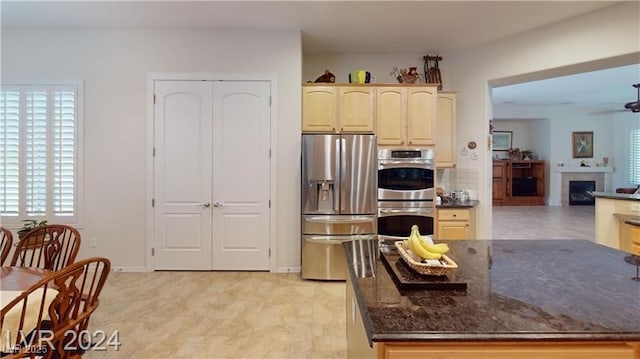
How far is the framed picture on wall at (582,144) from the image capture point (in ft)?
34.8

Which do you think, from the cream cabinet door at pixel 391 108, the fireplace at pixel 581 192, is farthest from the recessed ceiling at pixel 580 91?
the cream cabinet door at pixel 391 108

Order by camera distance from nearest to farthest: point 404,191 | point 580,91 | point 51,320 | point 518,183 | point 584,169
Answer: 1. point 51,320
2. point 404,191
3. point 580,91
4. point 584,169
5. point 518,183

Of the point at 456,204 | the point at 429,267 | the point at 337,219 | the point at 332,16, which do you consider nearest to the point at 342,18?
the point at 332,16

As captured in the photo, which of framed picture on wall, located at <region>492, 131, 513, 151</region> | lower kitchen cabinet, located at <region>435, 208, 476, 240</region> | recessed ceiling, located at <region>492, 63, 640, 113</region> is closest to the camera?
lower kitchen cabinet, located at <region>435, 208, 476, 240</region>

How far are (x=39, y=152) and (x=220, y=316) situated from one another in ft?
10.4

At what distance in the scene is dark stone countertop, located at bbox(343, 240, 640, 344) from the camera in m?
1.05

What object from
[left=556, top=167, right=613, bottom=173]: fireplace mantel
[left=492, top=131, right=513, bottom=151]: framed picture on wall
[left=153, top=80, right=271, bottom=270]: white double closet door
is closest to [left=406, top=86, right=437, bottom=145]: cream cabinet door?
[left=153, top=80, right=271, bottom=270]: white double closet door

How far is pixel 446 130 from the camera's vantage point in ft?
15.6

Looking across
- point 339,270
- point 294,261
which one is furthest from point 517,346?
point 294,261

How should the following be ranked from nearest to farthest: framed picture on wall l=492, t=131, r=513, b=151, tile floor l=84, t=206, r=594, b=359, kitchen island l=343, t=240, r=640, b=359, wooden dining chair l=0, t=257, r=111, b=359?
kitchen island l=343, t=240, r=640, b=359 → wooden dining chair l=0, t=257, r=111, b=359 → tile floor l=84, t=206, r=594, b=359 → framed picture on wall l=492, t=131, r=513, b=151

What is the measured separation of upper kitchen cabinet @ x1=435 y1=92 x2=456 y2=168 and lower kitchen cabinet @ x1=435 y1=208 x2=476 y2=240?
676 millimetres

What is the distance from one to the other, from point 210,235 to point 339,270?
1.62 meters

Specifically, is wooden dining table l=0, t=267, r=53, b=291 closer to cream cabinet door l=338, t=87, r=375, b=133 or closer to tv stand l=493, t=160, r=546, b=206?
cream cabinet door l=338, t=87, r=375, b=133

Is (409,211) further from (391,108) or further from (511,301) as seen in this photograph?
(511,301)
